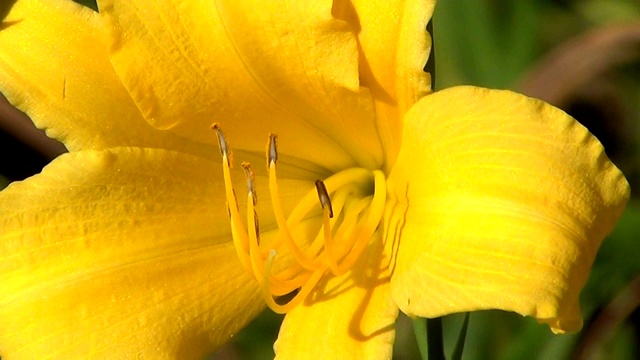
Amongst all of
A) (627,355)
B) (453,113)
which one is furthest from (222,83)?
(627,355)

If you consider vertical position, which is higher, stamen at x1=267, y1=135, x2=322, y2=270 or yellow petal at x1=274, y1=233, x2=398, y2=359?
stamen at x1=267, y1=135, x2=322, y2=270

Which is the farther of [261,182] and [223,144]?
[261,182]

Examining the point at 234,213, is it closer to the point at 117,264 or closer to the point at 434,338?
the point at 117,264

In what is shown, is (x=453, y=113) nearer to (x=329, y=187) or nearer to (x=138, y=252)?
(x=329, y=187)

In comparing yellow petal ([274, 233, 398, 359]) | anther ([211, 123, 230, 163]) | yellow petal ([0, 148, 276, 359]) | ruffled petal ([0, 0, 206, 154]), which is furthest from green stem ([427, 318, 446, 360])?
ruffled petal ([0, 0, 206, 154])

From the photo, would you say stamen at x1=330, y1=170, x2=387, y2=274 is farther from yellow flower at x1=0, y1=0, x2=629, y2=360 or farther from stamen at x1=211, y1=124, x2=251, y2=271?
stamen at x1=211, y1=124, x2=251, y2=271

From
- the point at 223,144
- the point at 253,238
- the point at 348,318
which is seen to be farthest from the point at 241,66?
the point at 348,318
